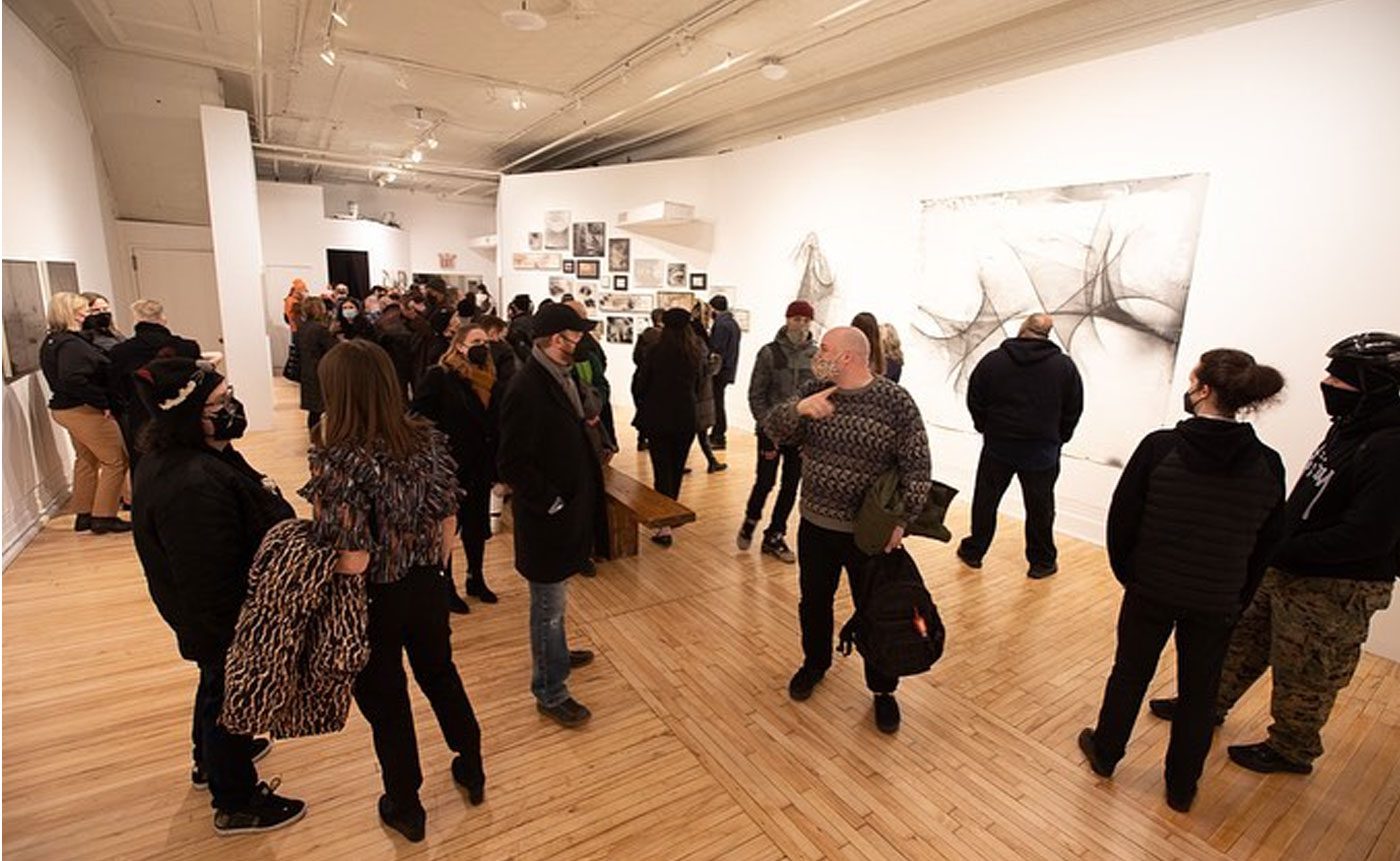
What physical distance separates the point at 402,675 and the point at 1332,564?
3.46 m

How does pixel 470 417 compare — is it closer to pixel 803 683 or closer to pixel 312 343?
pixel 803 683

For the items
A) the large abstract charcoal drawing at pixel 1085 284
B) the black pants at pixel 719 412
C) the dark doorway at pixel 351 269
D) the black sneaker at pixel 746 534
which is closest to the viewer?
the large abstract charcoal drawing at pixel 1085 284

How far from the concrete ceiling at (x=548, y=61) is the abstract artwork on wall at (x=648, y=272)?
1.95 metres

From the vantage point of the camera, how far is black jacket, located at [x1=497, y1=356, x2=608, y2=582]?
8.94 feet

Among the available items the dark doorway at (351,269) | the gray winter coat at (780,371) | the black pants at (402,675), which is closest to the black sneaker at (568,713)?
the black pants at (402,675)

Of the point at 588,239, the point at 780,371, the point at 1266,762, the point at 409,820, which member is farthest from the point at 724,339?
the point at 409,820

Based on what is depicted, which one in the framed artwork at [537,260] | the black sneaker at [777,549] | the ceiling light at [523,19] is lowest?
the black sneaker at [777,549]

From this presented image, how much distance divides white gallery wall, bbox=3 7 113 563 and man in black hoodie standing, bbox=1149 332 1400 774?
23.4 feet

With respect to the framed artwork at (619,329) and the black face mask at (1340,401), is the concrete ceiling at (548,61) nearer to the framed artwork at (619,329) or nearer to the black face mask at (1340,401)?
the framed artwork at (619,329)

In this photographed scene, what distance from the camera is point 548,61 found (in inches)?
290

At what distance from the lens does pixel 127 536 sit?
16.7 ft

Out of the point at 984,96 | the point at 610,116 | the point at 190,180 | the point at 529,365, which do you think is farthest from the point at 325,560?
the point at 190,180

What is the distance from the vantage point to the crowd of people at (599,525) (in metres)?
2.07

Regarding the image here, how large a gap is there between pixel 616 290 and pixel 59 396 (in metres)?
7.02
